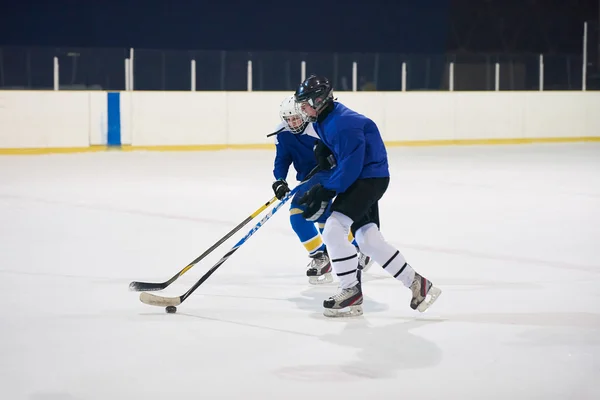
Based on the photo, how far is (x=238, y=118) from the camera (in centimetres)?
1321

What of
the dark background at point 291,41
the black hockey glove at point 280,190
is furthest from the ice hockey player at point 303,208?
the dark background at point 291,41

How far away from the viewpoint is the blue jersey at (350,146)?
362 cm

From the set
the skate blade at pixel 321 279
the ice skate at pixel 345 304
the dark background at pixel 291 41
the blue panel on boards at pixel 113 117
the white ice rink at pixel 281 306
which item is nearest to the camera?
the white ice rink at pixel 281 306

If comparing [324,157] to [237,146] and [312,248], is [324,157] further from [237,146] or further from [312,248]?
[237,146]

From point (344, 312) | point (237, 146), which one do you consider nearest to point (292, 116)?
point (344, 312)

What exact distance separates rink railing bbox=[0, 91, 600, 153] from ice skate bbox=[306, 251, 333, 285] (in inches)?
326

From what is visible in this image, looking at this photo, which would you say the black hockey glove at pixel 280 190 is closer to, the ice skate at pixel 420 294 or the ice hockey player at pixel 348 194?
the ice hockey player at pixel 348 194

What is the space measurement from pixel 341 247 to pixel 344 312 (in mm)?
252

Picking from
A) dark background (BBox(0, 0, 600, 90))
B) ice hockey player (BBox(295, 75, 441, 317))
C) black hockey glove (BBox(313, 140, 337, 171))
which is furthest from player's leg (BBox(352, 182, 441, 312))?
dark background (BBox(0, 0, 600, 90))

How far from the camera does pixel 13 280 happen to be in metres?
4.51

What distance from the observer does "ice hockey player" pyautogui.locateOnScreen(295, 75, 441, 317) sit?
3.64 m

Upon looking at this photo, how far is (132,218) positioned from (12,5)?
1374 cm

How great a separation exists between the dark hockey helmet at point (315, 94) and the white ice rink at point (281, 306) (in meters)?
0.81

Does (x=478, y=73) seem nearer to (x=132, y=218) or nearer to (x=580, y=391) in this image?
(x=132, y=218)
